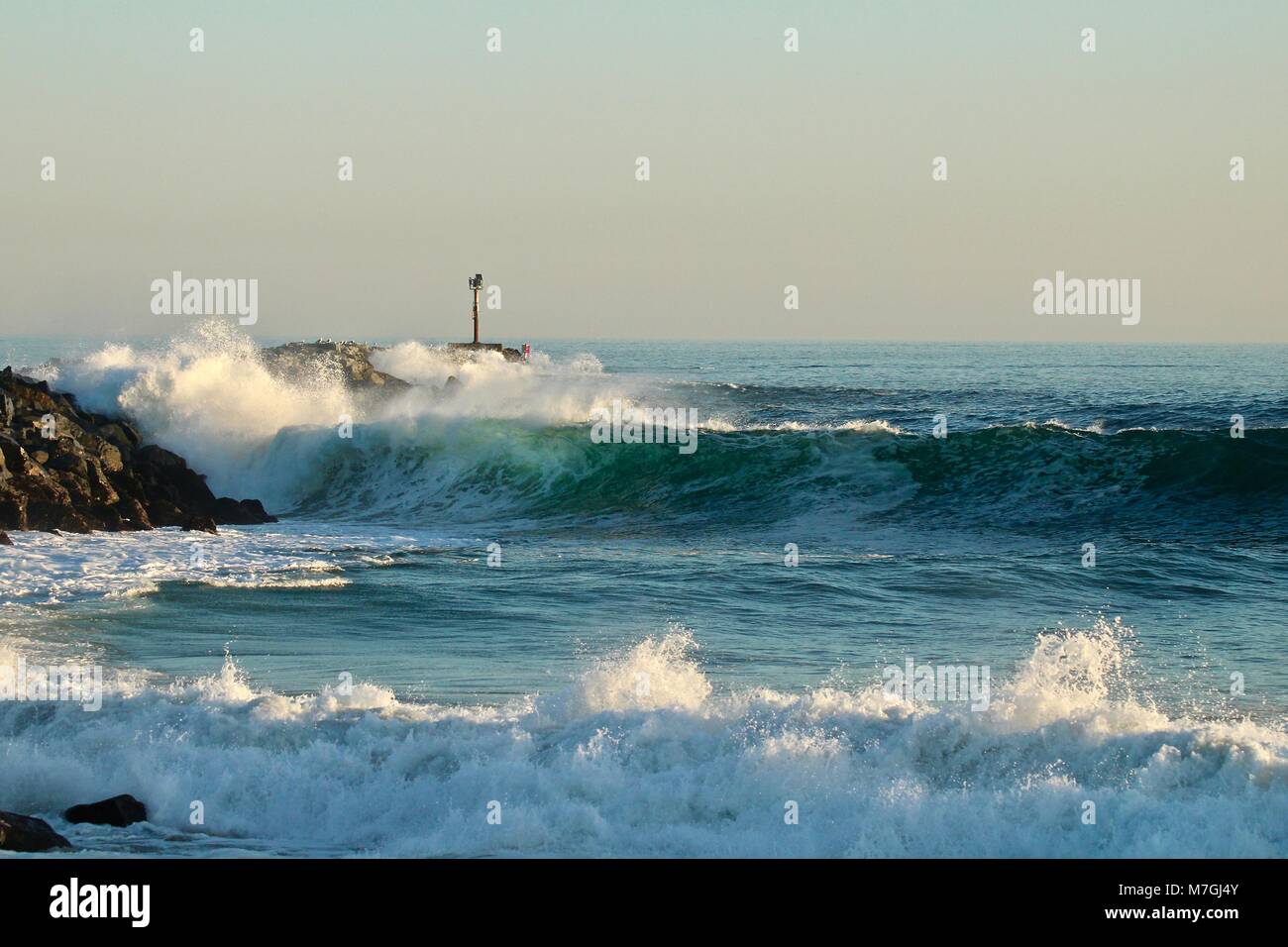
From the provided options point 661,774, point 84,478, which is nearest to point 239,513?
point 84,478

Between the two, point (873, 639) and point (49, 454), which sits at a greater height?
point (49, 454)

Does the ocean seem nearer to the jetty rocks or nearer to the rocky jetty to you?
the jetty rocks

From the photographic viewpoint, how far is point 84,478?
2142 cm

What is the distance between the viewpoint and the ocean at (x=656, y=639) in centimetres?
852

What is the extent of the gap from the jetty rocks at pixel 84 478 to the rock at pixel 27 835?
1289 centimetres

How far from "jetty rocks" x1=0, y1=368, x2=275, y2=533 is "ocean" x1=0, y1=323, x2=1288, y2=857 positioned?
Answer: 111 cm

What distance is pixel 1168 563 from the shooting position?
18391mm

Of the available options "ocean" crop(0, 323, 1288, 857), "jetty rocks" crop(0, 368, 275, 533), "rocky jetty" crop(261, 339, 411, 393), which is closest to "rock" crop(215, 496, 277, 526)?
"jetty rocks" crop(0, 368, 275, 533)

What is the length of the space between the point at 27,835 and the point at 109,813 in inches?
34.5

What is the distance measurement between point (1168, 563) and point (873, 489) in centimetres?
742
